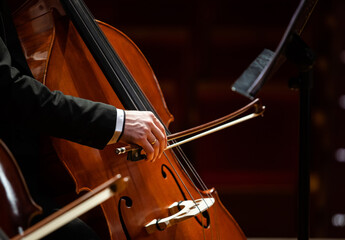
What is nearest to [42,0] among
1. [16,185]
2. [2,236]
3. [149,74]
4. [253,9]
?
[149,74]

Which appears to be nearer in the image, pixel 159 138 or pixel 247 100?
pixel 159 138

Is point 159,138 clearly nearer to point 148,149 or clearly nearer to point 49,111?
point 148,149

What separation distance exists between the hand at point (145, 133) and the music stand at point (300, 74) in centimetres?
18

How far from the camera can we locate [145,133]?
2.89 feet

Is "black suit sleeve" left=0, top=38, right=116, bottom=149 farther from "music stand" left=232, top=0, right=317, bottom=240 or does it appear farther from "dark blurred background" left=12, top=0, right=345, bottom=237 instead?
"dark blurred background" left=12, top=0, right=345, bottom=237

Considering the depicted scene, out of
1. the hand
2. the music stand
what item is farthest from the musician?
the music stand

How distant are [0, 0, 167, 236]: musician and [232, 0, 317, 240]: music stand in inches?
8.3

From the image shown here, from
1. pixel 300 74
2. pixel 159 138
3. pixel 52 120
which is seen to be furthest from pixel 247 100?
pixel 52 120

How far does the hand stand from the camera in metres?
0.88

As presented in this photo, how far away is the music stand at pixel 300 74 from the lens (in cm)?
85

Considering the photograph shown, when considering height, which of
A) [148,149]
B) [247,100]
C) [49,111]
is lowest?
[247,100]

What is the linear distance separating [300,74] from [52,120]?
54 centimetres

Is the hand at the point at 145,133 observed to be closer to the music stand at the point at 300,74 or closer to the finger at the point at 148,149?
the finger at the point at 148,149

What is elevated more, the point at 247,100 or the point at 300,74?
the point at 300,74
